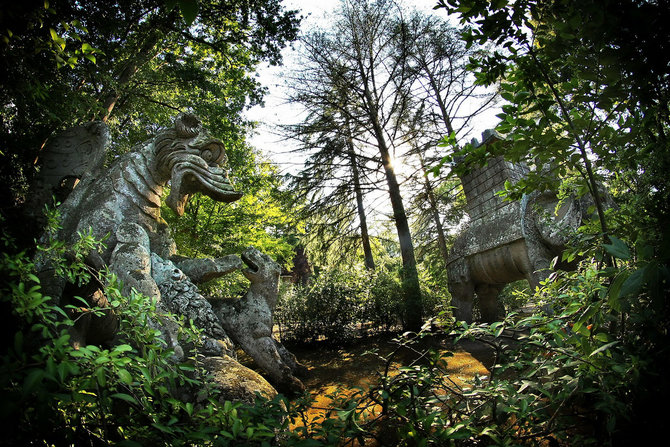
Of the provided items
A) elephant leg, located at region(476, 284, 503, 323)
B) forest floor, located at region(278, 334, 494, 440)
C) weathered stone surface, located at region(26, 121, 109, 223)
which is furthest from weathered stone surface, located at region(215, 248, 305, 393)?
elephant leg, located at region(476, 284, 503, 323)

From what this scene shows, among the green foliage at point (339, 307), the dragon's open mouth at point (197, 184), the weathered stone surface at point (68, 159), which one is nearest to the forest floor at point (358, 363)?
the green foliage at point (339, 307)

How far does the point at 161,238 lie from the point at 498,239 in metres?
5.51

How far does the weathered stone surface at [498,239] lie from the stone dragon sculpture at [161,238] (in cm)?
405

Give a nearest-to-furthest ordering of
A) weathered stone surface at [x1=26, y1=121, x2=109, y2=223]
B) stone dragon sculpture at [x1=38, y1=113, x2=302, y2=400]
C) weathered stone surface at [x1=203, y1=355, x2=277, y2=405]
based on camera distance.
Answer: weathered stone surface at [x1=203, y1=355, x2=277, y2=405] < stone dragon sculpture at [x1=38, y1=113, x2=302, y2=400] < weathered stone surface at [x1=26, y1=121, x2=109, y2=223]

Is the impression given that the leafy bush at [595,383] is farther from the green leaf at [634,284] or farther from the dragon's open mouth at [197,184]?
the dragon's open mouth at [197,184]

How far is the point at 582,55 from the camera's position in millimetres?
1097

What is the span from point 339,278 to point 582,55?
294 inches

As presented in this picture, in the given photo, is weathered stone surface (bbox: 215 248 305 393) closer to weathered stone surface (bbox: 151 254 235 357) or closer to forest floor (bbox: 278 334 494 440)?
forest floor (bbox: 278 334 494 440)

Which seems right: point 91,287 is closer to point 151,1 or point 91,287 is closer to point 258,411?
point 258,411

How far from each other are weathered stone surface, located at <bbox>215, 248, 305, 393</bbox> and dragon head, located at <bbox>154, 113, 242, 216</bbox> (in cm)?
82

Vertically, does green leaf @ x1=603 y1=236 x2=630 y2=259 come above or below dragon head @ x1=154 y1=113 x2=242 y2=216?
below

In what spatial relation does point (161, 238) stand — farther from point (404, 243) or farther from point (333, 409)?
point (404, 243)

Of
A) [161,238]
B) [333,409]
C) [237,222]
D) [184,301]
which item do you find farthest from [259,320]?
[237,222]

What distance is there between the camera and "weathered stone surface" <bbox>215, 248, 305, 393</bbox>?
3172 millimetres
